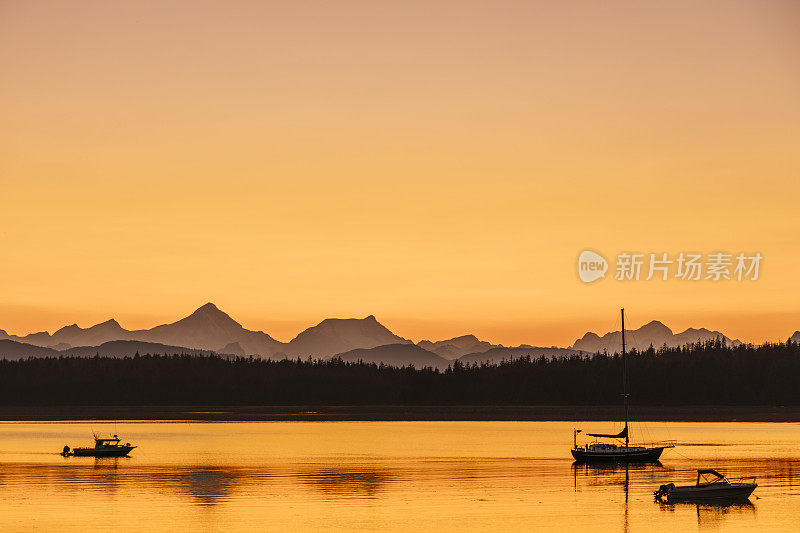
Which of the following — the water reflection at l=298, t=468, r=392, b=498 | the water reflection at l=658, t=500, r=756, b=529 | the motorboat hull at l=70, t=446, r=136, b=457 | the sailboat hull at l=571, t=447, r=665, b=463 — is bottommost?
the water reflection at l=658, t=500, r=756, b=529

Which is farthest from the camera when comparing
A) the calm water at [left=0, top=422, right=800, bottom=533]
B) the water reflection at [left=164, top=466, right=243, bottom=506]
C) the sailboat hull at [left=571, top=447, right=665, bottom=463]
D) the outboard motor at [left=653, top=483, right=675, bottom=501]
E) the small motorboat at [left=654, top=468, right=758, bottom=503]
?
the sailboat hull at [left=571, top=447, right=665, bottom=463]

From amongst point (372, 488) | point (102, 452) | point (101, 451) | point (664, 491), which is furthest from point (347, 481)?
point (101, 451)

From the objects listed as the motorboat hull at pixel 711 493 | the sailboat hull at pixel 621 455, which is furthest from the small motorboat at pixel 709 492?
the sailboat hull at pixel 621 455

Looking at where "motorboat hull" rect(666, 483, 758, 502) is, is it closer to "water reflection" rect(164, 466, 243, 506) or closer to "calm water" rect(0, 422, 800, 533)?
"calm water" rect(0, 422, 800, 533)

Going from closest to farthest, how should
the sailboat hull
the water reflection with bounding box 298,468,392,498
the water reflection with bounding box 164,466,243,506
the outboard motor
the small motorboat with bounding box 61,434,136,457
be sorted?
the outboard motor, the water reflection with bounding box 164,466,243,506, the water reflection with bounding box 298,468,392,498, the sailboat hull, the small motorboat with bounding box 61,434,136,457

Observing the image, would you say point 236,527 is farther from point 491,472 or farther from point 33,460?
point 33,460

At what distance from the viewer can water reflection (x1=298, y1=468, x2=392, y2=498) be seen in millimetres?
85438

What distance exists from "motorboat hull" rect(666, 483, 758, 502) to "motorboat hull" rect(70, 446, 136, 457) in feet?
220

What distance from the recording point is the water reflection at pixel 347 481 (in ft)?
280

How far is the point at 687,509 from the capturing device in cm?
7688

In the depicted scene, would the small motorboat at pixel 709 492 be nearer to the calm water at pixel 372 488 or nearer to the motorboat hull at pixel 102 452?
the calm water at pixel 372 488

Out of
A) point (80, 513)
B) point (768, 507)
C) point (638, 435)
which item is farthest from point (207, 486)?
point (638, 435)

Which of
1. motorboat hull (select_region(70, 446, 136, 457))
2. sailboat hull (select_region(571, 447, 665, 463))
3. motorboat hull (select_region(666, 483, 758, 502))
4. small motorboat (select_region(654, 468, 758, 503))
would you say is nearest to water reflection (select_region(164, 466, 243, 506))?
motorboat hull (select_region(70, 446, 136, 457))

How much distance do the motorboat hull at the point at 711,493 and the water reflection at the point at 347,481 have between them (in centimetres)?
2364
